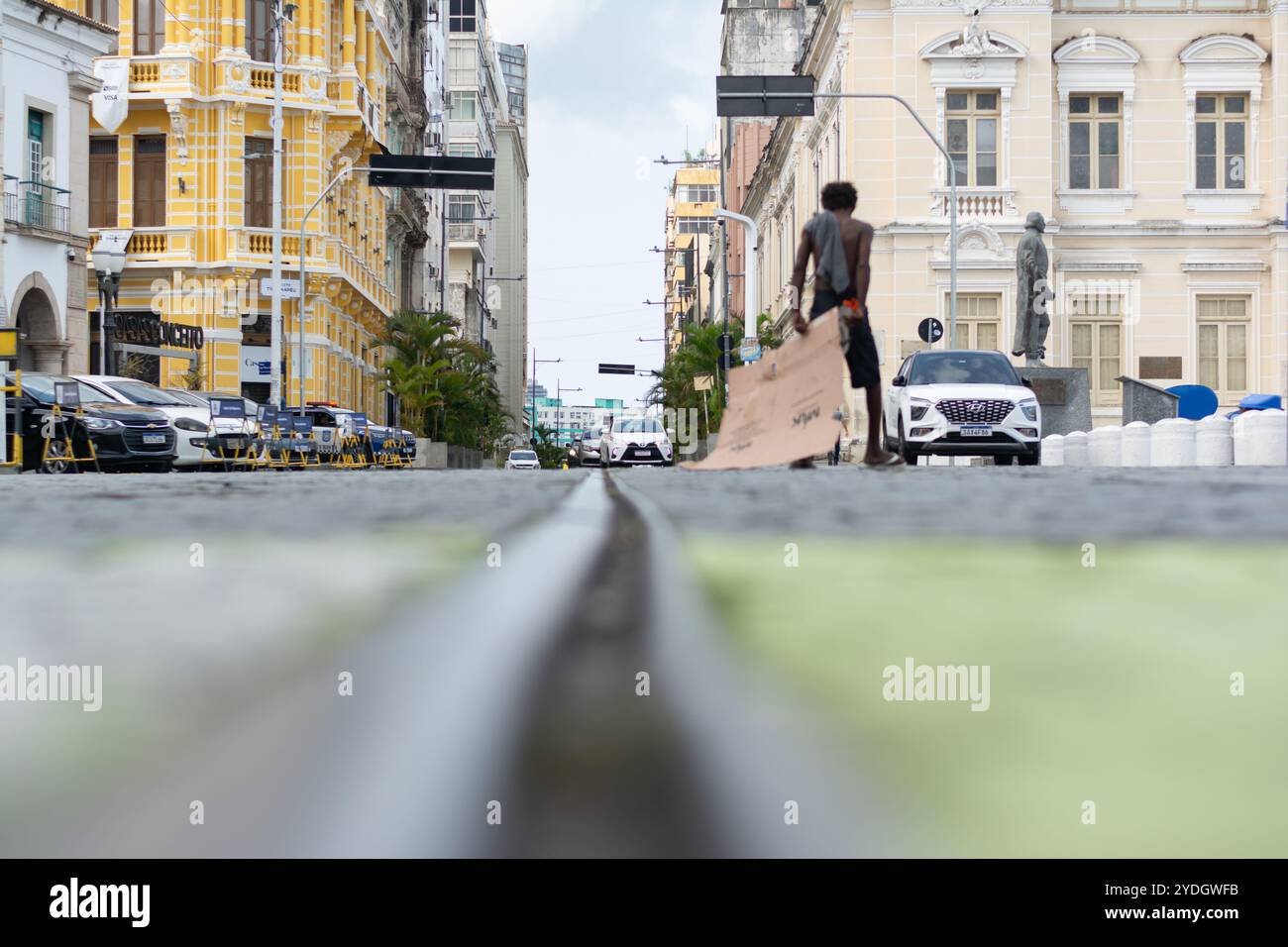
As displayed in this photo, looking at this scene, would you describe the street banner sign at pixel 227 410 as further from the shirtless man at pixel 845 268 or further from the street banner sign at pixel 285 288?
the street banner sign at pixel 285 288

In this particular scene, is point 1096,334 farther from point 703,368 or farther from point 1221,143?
point 703,368

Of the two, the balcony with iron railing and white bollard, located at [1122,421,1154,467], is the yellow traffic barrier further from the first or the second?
white bollard, located at [1122,421,1154,467]

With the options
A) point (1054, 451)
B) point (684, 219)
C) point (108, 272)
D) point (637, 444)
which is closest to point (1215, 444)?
point (1054, 451)

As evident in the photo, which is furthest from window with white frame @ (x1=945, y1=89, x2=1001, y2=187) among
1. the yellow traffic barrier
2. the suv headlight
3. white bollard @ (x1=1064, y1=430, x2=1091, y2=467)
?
the yellow traffic barrier

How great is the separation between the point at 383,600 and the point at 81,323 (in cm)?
3090

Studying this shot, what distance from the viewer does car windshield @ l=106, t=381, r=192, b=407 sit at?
831 inches

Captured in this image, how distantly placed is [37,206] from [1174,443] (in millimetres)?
22663

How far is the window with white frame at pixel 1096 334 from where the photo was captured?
111 feet

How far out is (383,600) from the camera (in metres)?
1.70

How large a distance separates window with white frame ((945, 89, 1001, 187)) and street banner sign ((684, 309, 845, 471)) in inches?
1005

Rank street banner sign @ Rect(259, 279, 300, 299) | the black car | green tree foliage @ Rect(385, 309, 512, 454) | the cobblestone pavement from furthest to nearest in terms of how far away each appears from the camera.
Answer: green tree foliage @ Rect(385, 309, 512, 454)
street banner sign @ Rect(259, 279, 300, 299)
the black car
the cobblestone pavement

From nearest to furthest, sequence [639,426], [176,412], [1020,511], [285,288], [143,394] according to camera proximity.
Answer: [1020,511] → [176,412] → [143,394] → [639,426] → [285,288]

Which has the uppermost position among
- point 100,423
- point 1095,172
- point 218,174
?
point 218,174

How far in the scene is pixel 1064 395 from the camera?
24391 millimetres
